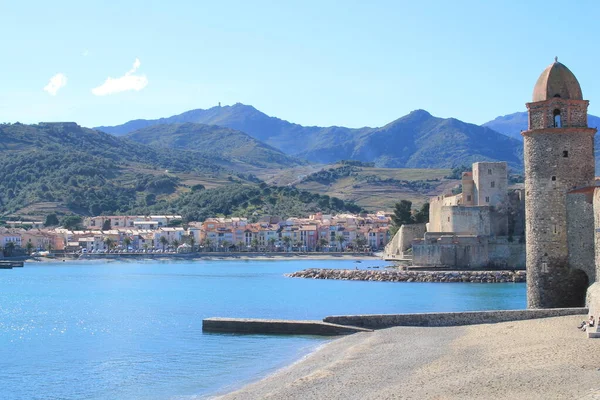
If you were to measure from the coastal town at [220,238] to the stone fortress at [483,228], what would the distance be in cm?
4260

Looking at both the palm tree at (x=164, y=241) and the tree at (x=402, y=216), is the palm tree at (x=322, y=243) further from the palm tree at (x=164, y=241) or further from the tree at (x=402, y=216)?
the tree at (x=402, y=216)

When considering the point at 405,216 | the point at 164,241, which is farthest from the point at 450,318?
the point at 164,241

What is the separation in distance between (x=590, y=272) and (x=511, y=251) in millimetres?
29435

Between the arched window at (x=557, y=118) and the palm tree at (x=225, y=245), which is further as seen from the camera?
the palm tree at (x=225, y=245)

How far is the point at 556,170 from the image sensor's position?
763 inches

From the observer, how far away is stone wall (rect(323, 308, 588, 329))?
19.0 metres

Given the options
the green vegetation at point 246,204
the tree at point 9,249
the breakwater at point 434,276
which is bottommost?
the breakwater at point 434,276

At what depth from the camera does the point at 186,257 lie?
302 feet

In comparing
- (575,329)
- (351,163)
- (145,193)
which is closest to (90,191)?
(145,193)

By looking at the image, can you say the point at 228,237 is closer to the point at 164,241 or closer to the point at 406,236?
the point at 164,241

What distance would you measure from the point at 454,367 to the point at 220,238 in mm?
83766

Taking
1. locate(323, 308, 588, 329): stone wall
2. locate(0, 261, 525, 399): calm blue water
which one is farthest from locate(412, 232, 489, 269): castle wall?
locate(323, 308, 588, 329): stone wall

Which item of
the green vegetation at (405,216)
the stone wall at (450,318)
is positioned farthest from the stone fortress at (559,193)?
the green vegetation at (405,216)

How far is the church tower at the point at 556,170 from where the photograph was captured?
63.6ft
